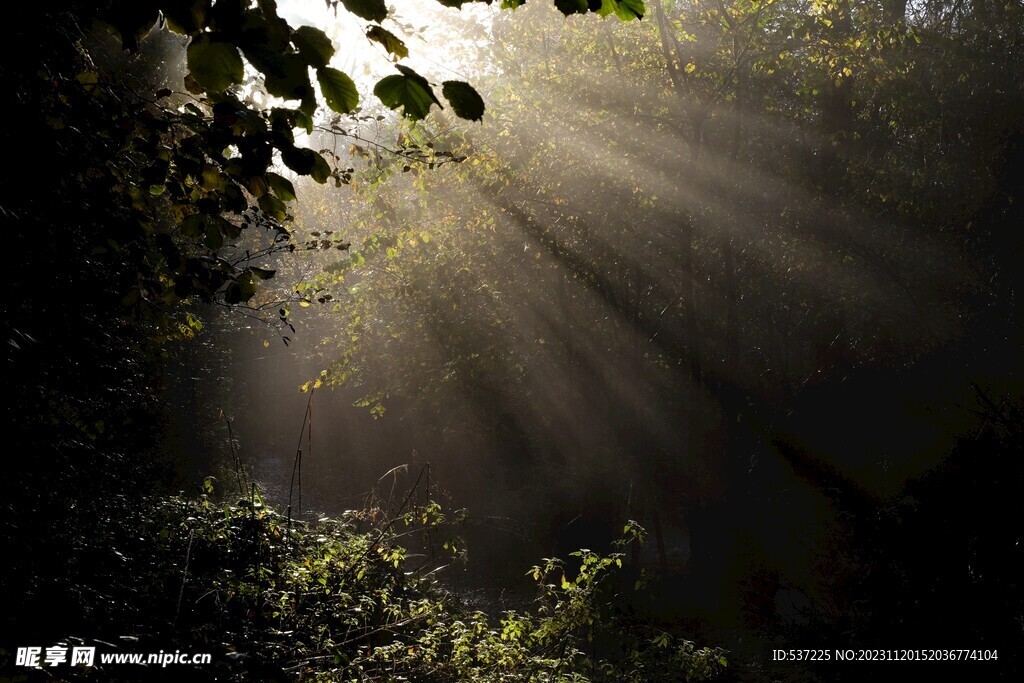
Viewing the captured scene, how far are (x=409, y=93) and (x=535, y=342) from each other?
16470 mm

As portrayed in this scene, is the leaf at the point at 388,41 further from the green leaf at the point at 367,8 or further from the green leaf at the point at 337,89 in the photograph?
the green leaf at the point at 337,89

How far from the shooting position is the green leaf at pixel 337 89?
145cm

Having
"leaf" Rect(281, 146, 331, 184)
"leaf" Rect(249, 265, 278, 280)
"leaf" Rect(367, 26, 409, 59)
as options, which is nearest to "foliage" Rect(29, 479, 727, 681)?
"leaf" Rect(249, 265, 278, 280)

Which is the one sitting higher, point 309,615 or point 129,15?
point 129,15

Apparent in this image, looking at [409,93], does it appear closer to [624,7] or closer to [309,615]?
[624,7]

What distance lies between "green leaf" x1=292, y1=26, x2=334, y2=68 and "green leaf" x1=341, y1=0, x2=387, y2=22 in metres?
0.12

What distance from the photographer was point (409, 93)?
1428 mm

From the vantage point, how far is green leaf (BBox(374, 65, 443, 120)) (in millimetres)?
1389

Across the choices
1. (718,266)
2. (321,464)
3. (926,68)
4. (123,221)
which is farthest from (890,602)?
(321,464)

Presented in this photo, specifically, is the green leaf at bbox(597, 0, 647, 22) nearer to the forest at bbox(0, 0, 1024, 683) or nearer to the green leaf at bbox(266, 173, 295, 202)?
the forest at bbox(0, 0, 1024, 683)

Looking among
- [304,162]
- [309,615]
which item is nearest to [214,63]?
[304,162]

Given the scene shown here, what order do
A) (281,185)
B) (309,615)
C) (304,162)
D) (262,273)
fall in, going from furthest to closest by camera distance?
1. (309,615)
2. (262,273)
3. (281,185)
4. (304,162)

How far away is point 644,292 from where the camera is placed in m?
16.8

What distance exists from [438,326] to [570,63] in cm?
750
